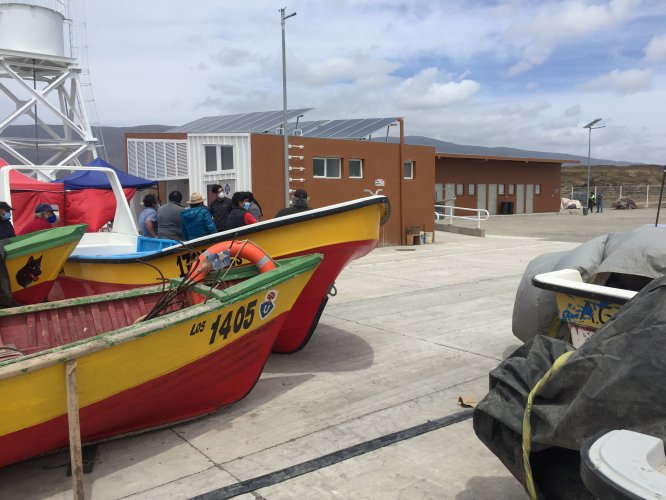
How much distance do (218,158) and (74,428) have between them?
507 inches

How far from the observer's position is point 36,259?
6457 millimetres

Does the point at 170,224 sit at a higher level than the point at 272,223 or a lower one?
lower

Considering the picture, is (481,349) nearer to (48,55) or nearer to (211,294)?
(211,294)

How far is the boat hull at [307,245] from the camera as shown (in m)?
5.81

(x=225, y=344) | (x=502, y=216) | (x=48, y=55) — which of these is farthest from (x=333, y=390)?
(x=502, y=216)

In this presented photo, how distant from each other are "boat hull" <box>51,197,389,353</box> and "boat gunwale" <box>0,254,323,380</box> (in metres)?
0.67

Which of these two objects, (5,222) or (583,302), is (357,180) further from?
(583,302)

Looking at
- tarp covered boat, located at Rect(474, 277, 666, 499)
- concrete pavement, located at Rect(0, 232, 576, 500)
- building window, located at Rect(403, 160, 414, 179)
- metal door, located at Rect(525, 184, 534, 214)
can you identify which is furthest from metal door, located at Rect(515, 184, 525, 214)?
tarp covered boat, located at Rect(474, 277, 666, 499)

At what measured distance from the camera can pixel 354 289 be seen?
10.1 meters

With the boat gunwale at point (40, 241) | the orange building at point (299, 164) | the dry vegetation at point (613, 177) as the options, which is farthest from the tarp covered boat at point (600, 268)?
the dry vegetation at point (613, 177)

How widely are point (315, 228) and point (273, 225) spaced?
0.44m

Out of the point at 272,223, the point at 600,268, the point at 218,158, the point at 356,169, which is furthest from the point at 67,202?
the point at 356,169

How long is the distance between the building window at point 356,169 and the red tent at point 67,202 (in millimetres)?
9027

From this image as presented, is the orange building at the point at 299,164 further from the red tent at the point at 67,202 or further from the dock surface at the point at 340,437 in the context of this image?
the dock surface at the point at 340,437
